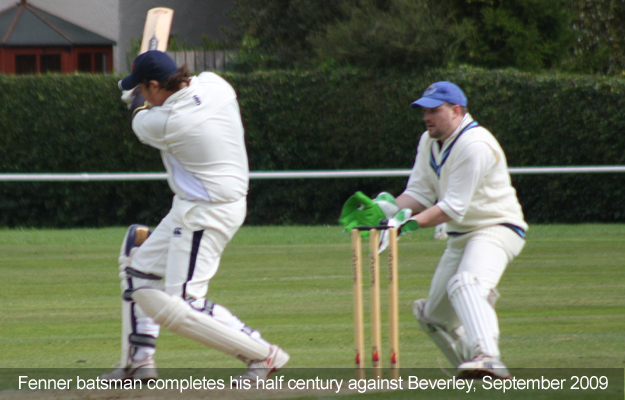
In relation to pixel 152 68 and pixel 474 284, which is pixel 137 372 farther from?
pixel 474 284

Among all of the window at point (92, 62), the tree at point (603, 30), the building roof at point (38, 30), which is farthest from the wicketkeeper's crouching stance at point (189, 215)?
the window at point (92, 62)

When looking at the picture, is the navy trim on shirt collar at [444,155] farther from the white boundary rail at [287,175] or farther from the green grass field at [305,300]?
the white boundary rail at [287,175]

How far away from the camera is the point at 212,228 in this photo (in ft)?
14.6

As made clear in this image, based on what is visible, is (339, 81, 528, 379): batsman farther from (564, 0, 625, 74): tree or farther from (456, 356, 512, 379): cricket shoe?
(564, 0, 625, 74): tree

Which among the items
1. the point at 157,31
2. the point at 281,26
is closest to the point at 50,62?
the point at 281,26

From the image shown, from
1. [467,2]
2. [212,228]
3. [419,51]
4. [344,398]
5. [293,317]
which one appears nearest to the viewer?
[344,398]

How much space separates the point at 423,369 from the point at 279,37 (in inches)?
597

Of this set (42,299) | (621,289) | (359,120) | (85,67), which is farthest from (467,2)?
(42,299)

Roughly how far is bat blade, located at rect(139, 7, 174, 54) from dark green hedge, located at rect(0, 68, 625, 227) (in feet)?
33.1

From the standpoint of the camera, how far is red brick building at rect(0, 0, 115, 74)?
19.3m

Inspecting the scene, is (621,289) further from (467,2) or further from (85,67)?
(85,67)

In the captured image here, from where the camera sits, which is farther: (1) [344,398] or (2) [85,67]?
(2) [85,67]

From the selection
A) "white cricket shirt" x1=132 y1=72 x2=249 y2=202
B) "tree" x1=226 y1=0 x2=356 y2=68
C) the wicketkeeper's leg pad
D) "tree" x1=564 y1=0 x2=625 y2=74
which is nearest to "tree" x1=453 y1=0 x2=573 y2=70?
"tree" x1=564 y1=0 x2=625 y2=74

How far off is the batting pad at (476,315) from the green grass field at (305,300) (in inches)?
33.9
